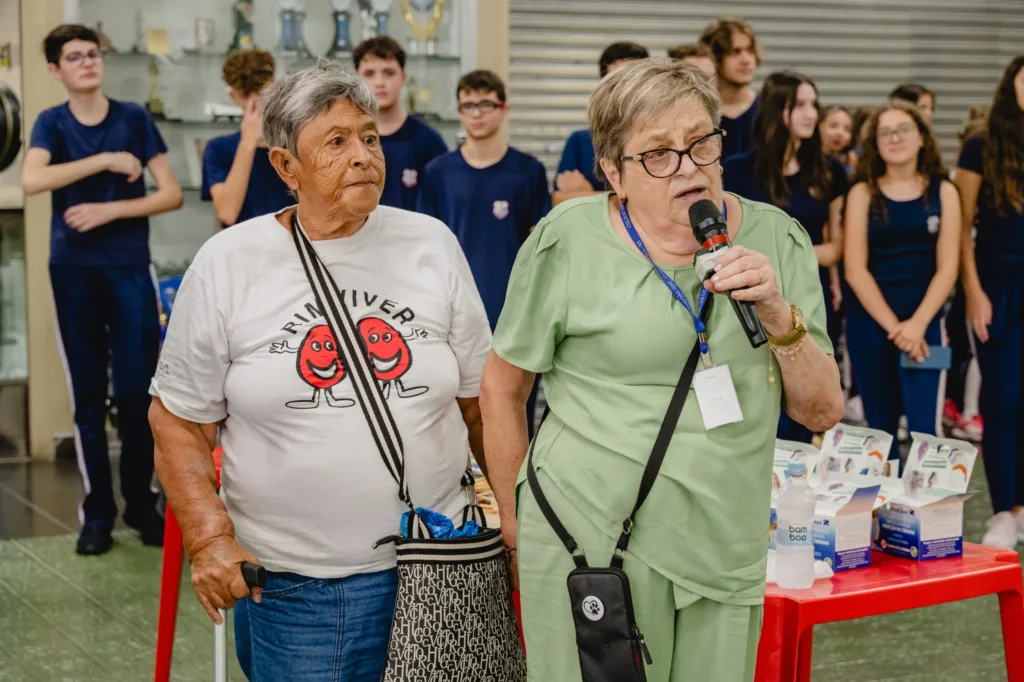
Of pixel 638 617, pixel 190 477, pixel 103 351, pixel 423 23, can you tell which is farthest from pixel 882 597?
pixel 423 23

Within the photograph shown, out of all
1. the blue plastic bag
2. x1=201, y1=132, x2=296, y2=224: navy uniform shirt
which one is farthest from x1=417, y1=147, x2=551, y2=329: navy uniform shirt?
the blue plastic bag

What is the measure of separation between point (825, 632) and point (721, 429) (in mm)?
2487

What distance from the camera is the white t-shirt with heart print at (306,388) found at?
2.25 m

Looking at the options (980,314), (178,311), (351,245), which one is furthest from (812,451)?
(980,314)

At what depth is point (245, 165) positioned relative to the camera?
524 cm

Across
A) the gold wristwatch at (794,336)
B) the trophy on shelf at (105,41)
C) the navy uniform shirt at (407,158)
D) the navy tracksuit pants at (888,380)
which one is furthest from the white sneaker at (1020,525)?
the trophy on shelf at (105,41)

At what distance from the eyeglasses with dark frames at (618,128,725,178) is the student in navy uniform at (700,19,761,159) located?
3.82 meters

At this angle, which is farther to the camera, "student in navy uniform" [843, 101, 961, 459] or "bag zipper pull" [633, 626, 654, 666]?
"student in navy uniform" [843, 101, 961, 459]

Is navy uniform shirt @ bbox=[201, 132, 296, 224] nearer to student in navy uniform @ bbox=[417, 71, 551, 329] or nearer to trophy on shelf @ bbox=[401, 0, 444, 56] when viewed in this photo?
student in navy uniform @ bbox=[417, 71, 551, 329]

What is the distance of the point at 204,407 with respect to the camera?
2295mm

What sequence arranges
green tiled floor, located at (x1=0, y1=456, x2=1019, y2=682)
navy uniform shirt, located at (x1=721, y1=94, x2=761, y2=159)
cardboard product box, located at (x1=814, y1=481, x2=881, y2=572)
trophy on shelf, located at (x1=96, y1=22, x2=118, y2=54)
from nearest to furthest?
cardboard product box, located at (x1=814, y1=481, x2=881, y2=572)
green tiled floor, located at (x1=0, y1=456, x2=1019, y2=682)
navy uniform shirt, located at (x1=721, y1=94, x2=761, y2=159)
trophy on shelf, located at (x1=96, y1=22, x2=118, y2=54)

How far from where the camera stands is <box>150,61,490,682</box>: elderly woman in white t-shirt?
2252 mm

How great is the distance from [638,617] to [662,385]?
37 cm

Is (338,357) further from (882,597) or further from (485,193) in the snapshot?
(485,193)
